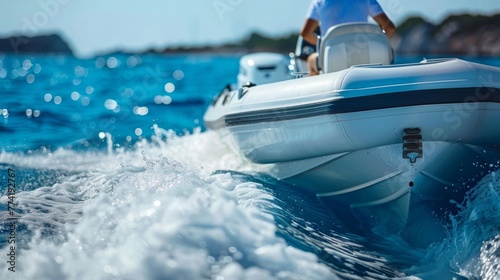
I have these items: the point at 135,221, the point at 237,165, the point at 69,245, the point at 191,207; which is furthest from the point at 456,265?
the point at 237,165

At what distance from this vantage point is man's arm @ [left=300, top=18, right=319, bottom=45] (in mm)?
6004

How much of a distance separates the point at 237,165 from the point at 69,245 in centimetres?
273

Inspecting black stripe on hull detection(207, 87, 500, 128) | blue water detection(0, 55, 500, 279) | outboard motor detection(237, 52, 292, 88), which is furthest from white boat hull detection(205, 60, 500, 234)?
outboard motor detection(237, 52, 292, 88)

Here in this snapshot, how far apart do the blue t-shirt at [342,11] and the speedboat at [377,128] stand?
1.37ft

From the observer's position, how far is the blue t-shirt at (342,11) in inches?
229

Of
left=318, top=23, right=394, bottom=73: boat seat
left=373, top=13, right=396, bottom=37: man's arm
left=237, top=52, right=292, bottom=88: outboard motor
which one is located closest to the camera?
left=318, top=23, right=394, bottom=73: boat seat

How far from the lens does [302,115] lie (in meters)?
4.89

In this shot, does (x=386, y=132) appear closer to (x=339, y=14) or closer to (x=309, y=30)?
(x=339, y=14)

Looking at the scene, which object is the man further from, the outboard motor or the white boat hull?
the outboard motor

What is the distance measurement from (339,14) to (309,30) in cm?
33

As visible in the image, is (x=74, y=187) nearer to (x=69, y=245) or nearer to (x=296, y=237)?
(x=69, y=245)

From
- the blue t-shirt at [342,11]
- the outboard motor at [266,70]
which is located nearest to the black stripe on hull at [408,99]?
the blue t-shirt at [342,11]

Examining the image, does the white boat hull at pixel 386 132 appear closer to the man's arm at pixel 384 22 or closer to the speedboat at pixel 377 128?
the speedboat at pixel 377 128

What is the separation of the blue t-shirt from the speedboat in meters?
0.42
